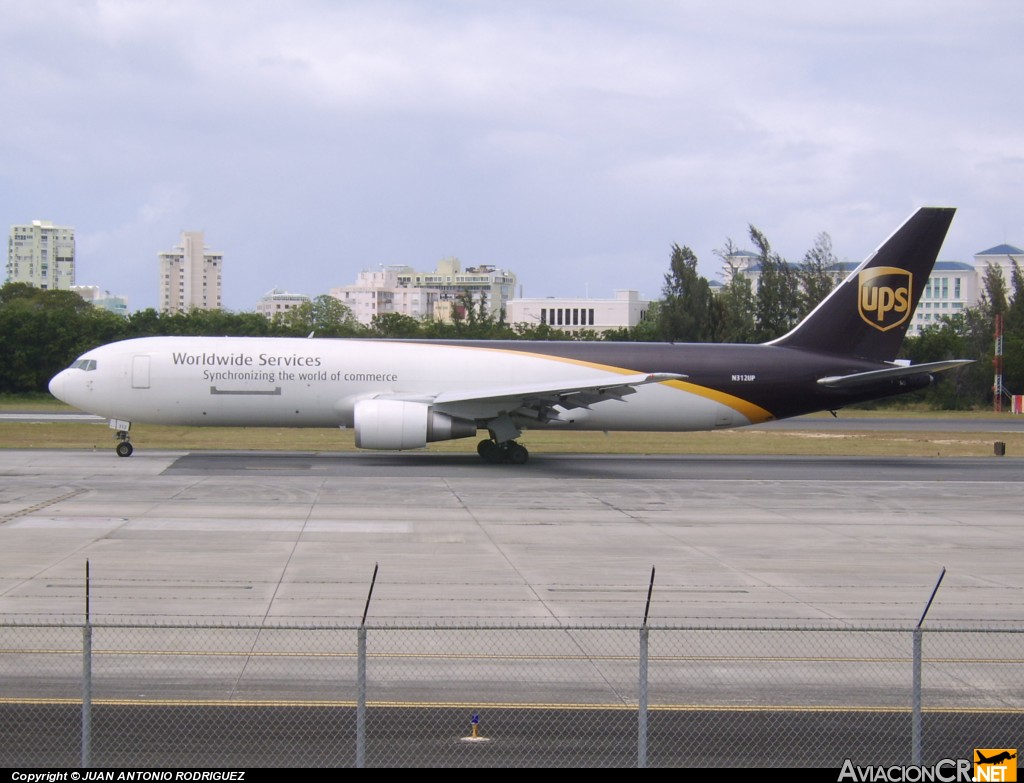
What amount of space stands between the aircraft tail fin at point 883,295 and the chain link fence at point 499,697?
82.3 feet

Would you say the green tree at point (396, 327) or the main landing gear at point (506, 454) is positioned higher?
the green tree at point (396, 327)

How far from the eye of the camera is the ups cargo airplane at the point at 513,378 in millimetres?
34344

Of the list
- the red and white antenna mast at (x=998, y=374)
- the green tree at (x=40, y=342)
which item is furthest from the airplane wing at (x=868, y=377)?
the green tree at (x=40, y=342)

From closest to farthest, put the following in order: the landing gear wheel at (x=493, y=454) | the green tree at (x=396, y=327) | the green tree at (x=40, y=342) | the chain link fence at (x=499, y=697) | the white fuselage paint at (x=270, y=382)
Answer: the chain link fence at (x=499, y=697) < the white fuselage paint at (x=270, y=382) < the landing gear wheel at (x=493, y=454) < the green tree at (x=40, y=342) < the green tree at (x=396, y=327)

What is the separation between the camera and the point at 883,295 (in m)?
37.9

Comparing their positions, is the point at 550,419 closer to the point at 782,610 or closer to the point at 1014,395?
the point at 782,610

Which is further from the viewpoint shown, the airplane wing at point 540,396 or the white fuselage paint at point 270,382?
the white fuselage paint at point 270,382

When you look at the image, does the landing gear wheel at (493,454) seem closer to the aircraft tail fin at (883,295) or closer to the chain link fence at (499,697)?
the aircraft tail fin at (883,295)

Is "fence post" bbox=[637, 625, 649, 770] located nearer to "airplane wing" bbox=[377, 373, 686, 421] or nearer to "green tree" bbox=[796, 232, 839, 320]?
"airplane wing" bbox=[377, 373, 686, 421]

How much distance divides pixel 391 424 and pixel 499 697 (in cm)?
2224

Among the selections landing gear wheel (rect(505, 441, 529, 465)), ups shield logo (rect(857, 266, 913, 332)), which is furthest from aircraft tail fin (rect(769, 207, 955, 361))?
landing gear wheel (rect(505, 441, 529, 465))

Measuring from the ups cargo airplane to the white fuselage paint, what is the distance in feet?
0.14

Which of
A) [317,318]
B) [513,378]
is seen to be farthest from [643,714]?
[317,318]

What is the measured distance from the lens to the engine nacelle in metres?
32.6
